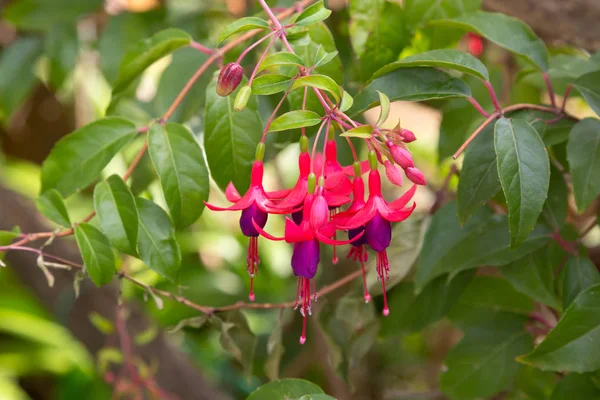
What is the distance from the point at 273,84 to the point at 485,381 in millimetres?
472

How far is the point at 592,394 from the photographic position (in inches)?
25.5

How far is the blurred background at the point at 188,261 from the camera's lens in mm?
789

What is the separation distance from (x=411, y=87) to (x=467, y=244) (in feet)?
0.64

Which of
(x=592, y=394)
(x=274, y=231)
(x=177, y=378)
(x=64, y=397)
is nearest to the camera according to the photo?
(x=592, y=394)

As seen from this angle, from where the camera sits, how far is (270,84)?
1.69 ft

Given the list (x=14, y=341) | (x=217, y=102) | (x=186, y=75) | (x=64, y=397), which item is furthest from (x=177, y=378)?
(x=217, y=102)

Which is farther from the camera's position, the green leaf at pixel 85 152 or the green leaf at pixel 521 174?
the green leaf at pixel 85 152

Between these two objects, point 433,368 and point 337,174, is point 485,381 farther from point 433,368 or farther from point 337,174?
point 433,368

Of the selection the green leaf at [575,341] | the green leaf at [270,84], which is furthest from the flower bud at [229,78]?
the green leaf at [575,341]

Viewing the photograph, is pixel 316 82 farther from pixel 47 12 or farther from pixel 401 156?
pixel 47 12

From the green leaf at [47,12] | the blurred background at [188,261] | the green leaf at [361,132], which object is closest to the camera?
the green leaf at [361,132]

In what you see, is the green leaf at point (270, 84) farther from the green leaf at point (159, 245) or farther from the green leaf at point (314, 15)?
the green leaf at point (159, 245)

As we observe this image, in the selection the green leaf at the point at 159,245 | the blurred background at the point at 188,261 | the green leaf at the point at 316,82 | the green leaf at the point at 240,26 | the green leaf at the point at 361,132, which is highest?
the green leaf at the point at 240,26

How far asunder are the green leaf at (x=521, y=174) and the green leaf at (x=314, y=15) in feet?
0.56
